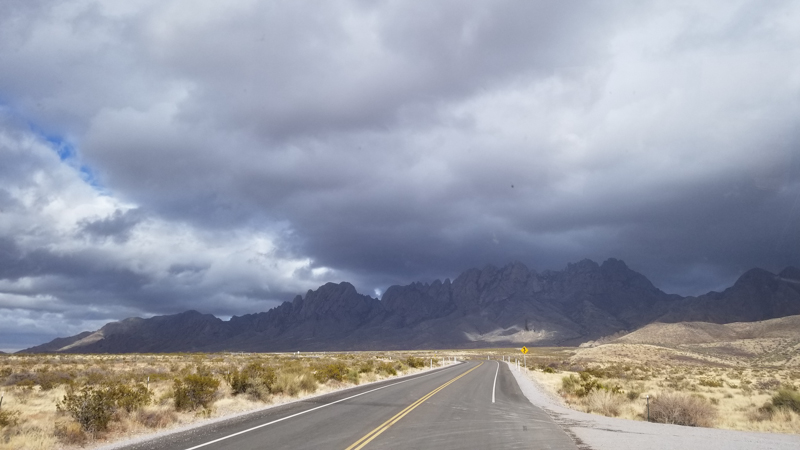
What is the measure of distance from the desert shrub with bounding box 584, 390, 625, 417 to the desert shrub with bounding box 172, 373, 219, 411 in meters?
15.2

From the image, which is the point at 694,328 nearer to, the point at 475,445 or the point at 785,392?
the point at 785,392

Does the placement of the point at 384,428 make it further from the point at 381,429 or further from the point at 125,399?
the point at 125,399

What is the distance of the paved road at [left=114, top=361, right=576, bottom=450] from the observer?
1120 cm

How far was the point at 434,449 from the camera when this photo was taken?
1076cm

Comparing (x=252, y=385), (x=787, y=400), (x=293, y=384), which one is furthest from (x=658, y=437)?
(x=293, y=384)

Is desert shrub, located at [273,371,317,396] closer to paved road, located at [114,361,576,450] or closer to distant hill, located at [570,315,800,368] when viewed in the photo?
paved road, located at [114,361,576,450]

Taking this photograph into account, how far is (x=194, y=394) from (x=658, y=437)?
15.4 m

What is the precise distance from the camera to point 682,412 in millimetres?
16344

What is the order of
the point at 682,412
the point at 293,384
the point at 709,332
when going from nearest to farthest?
the point at 682,412 < the point at 293,384 < the point at 709,332

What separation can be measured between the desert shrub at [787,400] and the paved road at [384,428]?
10.1 metres

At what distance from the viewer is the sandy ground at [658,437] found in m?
11.4

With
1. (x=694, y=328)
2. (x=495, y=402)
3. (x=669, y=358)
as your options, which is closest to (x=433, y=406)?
(x=495, y=402)

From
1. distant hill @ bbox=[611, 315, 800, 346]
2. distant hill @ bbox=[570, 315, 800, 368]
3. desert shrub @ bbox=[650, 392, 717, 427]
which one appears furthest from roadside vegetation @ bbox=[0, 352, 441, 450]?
distant hill @ bbox=[611, 315, 800, 346]

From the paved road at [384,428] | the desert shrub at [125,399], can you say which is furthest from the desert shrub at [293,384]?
the desert shrub at [125,399]
